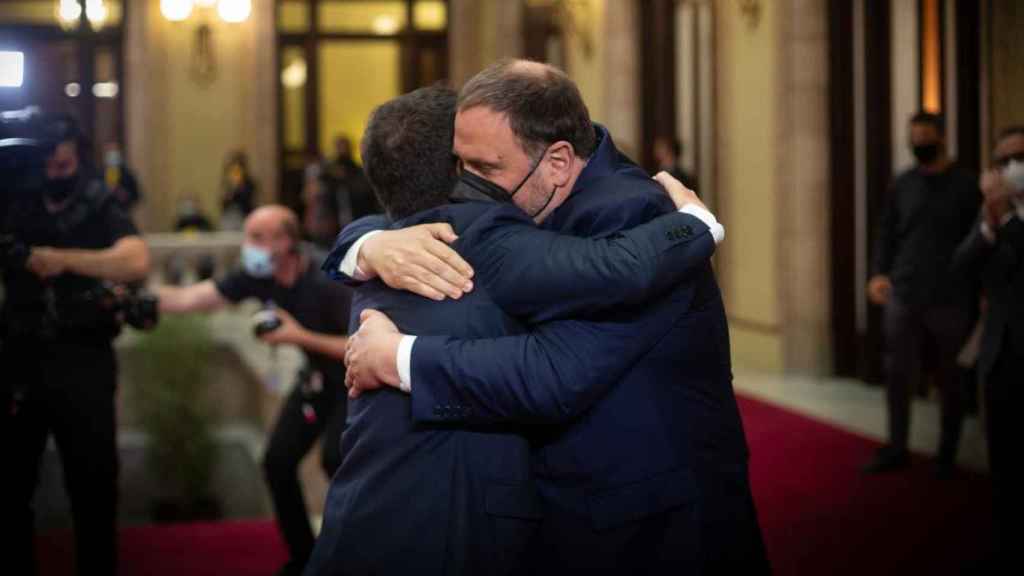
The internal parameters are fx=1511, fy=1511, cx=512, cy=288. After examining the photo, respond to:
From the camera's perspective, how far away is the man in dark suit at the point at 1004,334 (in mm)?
5027

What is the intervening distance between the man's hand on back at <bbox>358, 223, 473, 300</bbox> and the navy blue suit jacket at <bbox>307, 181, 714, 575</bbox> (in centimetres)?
3

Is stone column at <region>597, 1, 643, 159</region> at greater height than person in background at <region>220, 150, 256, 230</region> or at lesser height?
greater

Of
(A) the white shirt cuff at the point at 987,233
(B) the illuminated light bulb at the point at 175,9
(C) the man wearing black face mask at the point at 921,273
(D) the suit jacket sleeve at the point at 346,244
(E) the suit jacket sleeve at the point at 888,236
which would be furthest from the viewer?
(B) the illuminated light bulb at the point at 175,9

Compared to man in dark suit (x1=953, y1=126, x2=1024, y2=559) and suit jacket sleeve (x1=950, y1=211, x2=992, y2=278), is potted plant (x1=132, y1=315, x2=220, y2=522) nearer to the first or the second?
suit jacket sleeve (x1=950, y1=211, x2=992, y2=278)

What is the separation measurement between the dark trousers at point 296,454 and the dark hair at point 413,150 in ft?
10.4

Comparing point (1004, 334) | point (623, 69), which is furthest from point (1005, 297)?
point (623, 69)

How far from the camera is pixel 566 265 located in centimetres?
242

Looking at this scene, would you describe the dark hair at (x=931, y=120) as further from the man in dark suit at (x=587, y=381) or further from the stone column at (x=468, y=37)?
the stone column at (x=468, y=37)

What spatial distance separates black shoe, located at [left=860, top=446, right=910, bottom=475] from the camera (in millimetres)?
7492

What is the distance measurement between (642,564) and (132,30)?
730 inches

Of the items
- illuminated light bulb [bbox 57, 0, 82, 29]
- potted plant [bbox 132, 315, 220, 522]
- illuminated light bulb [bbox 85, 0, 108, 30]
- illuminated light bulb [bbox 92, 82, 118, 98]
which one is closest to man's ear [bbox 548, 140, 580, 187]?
potted plant [bbox 132, 315, 220, 522]

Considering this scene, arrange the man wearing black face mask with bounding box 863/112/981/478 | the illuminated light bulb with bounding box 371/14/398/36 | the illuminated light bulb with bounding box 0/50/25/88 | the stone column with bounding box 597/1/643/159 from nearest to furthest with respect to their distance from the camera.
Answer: the illuminated light bulb with bounding box 0/50/25/88
the man wearing black face mask with bounding box 863/112/981/478
the stone column with bounding box 597/1/643/159
the illuminated light bulb with bounding box 371/14/398/36

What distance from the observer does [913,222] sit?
7738mm

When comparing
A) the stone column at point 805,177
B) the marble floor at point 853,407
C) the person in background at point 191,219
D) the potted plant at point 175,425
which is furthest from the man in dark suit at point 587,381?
the person in background at point 191,219
